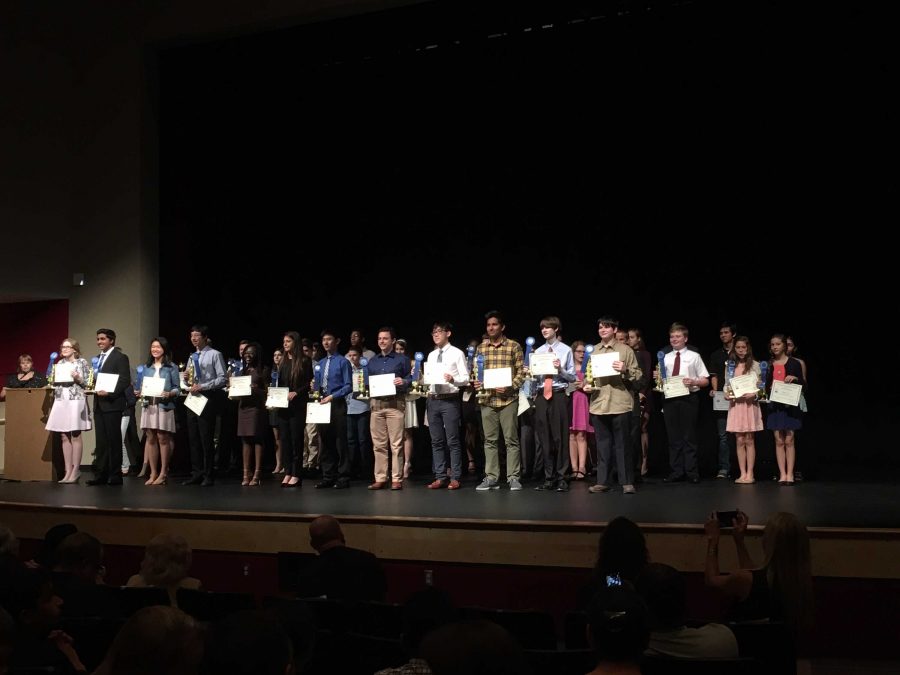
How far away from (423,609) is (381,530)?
132 inches

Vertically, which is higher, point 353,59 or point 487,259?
point 353,59

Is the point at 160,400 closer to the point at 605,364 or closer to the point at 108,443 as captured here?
the point at 108,443

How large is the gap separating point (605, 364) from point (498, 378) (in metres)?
0.99

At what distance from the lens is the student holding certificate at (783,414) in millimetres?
8709

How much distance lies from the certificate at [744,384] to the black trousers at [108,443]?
6.24 m

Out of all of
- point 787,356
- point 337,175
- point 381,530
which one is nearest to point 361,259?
point 337,175

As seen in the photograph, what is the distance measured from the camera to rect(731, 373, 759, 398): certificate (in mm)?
8766

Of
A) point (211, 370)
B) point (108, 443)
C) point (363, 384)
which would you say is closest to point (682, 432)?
point (363, 384)

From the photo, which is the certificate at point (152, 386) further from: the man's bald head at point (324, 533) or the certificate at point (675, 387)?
the man's bald head at point (324, 533)

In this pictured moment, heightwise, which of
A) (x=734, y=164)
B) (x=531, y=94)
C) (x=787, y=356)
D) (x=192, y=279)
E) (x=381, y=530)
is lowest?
(x=381, y=530)

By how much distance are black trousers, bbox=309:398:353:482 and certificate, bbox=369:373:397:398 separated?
53 centimetres

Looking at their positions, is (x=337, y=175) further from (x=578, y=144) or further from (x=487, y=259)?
(x=578, y=144)

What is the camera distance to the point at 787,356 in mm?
9023

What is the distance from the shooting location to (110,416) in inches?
380
